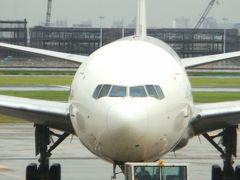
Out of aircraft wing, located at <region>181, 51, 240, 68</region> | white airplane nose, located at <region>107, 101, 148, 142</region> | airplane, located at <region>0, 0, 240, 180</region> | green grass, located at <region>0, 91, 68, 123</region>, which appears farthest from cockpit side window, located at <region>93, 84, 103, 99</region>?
green grass, located at <region>0, 91, 68, 123</region>

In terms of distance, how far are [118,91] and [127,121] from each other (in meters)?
1.23

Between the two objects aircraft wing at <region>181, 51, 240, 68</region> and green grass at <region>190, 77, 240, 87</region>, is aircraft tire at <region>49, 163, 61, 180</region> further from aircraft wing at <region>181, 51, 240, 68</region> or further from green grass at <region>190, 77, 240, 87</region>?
green grass at <region>190, 77, 240, 87</region>

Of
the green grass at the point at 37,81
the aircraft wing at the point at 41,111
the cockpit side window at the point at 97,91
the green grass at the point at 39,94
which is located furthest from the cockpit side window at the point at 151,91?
the green grass at the point at 37,81

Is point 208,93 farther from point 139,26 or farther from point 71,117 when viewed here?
point 71,117

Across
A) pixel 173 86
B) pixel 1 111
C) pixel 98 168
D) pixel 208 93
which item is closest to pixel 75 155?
pixel 98 168

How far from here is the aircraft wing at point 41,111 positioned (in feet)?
79.7

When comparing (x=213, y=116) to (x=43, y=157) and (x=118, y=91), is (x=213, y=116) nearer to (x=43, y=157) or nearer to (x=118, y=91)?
(x=118, y=91)

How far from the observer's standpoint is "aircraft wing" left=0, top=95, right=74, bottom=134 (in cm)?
2430

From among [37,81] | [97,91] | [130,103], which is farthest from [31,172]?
[37,81]

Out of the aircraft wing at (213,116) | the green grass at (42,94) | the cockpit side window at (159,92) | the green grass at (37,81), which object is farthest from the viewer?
the green grass at (37,81)

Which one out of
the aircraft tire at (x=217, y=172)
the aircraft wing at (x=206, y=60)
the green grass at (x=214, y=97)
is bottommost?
the green grass at (x=214, y=97)

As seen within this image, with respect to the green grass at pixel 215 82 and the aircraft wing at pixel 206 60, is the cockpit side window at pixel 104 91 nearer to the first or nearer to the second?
→ the aircraft wing at pixel 206 60

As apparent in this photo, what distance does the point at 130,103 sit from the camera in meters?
19.5

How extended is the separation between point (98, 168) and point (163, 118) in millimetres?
12712
